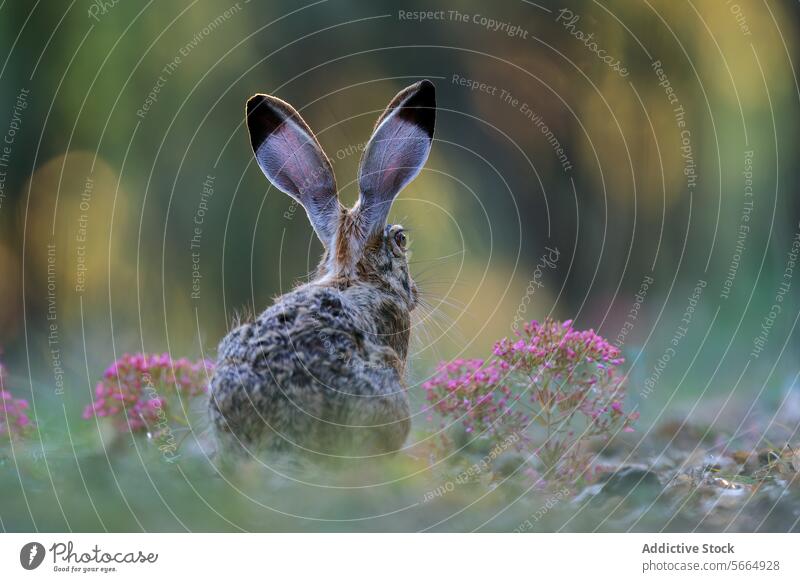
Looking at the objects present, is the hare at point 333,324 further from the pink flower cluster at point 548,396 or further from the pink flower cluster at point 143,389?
the pink flower cluster at point 143,389

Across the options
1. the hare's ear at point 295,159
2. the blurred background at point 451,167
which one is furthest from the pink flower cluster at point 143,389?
the blurred background at point 451,167

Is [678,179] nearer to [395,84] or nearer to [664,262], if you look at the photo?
[664,262]

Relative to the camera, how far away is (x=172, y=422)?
15.7ft

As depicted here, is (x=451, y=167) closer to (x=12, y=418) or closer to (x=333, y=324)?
(x=333, y=324)

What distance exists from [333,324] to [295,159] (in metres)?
0.92

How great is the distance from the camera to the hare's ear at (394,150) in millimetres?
4844

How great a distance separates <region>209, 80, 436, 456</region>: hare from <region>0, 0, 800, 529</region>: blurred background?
33.5 inches

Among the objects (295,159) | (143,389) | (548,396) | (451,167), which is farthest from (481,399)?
(451,167)

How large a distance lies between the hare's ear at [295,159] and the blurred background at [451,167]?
33.1 inches

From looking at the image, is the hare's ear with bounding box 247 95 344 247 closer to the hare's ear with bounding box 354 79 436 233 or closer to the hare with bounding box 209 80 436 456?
the hare with bounding box 209 80 436 456

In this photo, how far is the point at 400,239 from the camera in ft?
17.1

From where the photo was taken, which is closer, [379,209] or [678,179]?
[379,209]

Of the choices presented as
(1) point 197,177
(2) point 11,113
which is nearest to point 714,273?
(1) point 197,177

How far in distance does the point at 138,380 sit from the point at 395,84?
306 cm
